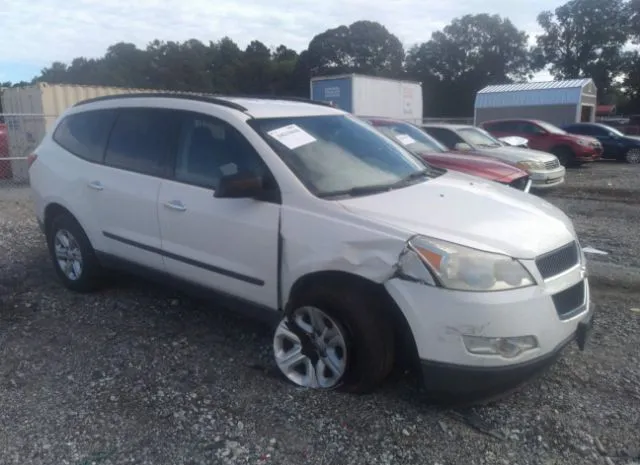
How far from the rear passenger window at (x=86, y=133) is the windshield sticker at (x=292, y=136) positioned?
1.74m

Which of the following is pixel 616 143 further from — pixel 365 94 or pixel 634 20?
pixel 634 20

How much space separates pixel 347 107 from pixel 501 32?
53.2 m

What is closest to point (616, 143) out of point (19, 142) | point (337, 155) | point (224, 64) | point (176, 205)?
point (19, 142)

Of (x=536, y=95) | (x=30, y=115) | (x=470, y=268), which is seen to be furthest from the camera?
(x=536, y=95)

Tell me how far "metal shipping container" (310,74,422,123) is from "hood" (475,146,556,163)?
27.1ft

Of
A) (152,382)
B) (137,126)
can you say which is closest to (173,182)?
(137,126)

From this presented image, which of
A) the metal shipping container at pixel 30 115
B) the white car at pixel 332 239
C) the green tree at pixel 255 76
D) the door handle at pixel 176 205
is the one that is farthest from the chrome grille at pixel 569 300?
the green tree at pixel 255 76

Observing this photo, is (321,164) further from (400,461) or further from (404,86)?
(404,86)

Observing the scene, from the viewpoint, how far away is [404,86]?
22938 mm

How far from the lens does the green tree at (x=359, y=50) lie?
226 ft

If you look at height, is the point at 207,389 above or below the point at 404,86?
below

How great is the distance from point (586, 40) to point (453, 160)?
62589mm

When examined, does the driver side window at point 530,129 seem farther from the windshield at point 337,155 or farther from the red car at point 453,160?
the windshield at point 337,155

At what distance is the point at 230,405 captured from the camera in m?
3.28
